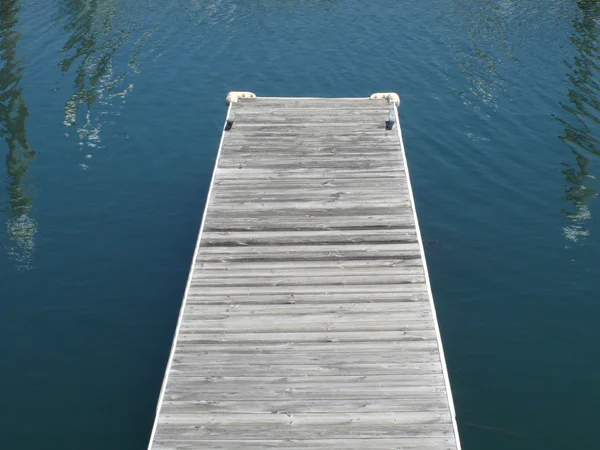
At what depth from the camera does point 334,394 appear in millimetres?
18422

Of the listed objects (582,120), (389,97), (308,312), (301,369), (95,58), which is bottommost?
(582,120)

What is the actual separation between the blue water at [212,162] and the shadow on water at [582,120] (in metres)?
0.11

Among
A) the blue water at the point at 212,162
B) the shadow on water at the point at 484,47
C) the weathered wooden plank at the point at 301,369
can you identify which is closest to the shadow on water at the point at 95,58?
the blue water at the point at 212,162

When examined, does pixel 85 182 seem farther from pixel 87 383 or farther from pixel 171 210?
pixel 87 383

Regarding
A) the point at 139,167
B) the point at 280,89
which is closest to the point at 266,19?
the point at 280,89

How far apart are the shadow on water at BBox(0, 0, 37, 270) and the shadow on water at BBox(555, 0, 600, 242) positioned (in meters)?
20.6

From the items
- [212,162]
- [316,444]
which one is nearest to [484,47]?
[212,162]

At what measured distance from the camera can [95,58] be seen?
44438 millimetres

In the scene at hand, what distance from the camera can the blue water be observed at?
78.7 feet

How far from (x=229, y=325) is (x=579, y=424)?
10276mm

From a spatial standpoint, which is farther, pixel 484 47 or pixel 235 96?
pixel 484 47

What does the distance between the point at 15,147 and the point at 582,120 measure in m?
26.0

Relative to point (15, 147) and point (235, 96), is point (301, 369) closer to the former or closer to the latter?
point (235, 96)

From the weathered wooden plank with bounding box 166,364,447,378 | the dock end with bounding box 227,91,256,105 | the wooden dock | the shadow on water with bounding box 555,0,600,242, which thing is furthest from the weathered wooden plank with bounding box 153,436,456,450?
the dock end with bounding box 227,91,256,105
